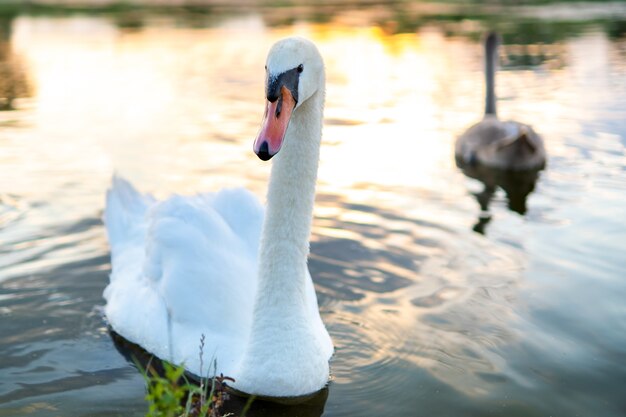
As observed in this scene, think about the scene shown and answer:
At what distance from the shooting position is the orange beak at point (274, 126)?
394 centimetres

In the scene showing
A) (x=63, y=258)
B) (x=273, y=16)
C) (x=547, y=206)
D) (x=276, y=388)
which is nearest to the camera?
(x=276, y=388)

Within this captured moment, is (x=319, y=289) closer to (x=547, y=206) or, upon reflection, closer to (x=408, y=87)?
(x=547, y=206)

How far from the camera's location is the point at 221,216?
6.13 meters

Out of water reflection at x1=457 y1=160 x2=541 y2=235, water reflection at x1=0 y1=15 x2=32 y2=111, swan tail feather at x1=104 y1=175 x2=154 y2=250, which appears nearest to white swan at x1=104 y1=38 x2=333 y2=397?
swan tail feather at x1=104 y1=175 x2=154 y2=250

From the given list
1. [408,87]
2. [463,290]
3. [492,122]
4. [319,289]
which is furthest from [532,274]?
[408,87]

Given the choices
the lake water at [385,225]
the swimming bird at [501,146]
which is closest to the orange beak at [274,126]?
the lake water at [385,225]

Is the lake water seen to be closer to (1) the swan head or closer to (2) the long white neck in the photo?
(2) the long white neck

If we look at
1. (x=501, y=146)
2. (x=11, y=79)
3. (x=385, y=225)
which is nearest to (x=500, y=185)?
(x=501, y=146)

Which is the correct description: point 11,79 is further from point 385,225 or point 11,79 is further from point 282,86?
point 282,86

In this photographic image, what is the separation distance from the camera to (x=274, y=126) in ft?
13.3

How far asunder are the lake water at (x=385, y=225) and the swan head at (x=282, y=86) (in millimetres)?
1579

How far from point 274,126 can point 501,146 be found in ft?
23.1

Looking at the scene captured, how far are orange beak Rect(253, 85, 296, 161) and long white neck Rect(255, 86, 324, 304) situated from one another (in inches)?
21.2

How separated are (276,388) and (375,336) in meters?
1.18
